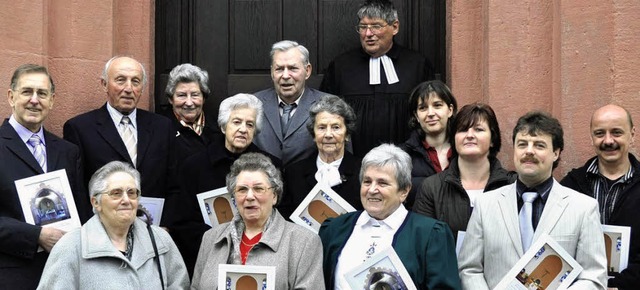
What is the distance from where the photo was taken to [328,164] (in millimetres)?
7457

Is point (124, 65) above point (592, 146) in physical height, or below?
above

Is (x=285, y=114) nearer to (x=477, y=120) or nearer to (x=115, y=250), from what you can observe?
(x=477, y=120)

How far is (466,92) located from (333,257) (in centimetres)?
236

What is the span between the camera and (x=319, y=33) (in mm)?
9062

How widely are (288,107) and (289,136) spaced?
0.84ft

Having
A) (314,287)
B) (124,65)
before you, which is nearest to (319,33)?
(124,65)

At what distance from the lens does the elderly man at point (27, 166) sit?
677 cm

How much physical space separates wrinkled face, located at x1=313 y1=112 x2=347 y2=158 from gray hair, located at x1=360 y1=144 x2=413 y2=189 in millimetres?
684

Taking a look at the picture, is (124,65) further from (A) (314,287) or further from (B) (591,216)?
(B) (591,216)

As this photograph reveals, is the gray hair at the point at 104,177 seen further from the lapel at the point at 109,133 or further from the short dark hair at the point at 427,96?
the short dark hair at the point at 427,96

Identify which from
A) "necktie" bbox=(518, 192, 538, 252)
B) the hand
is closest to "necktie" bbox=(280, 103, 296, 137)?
the hand

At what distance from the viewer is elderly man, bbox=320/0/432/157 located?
834 cm

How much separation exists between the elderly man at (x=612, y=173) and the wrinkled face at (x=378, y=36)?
1.73m

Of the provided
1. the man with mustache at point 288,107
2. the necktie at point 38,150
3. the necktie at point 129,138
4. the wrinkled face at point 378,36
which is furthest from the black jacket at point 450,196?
the necktie at point 38,150
